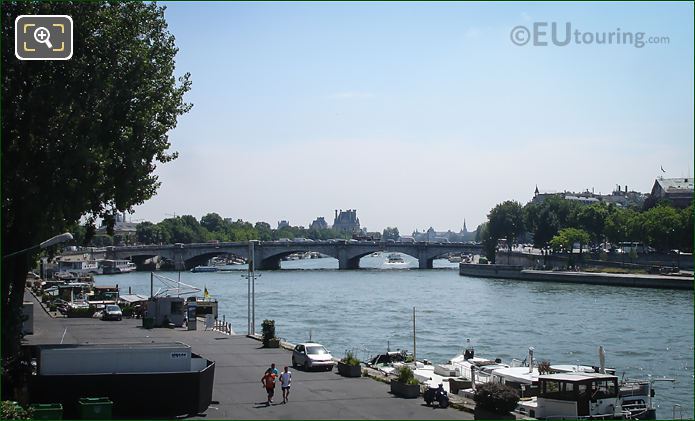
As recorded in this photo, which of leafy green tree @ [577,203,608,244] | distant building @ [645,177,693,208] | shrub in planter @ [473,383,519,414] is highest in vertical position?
distant building @ [645,177,693,208]

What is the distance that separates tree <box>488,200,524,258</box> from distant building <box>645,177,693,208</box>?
28.9 m

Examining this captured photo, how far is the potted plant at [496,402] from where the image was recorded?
939 inches

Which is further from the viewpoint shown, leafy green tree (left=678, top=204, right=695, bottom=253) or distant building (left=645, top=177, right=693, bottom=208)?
distant building (left=645, top=177, right=693, bottom=208)

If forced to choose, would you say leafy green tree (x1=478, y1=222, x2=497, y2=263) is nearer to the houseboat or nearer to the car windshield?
the car windshield

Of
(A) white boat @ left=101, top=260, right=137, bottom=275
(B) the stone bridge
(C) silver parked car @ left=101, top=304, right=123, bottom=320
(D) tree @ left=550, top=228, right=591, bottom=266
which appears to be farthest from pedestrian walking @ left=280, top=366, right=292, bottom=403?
(A) white boat @ left=101, top=260, right=137, bottom=275

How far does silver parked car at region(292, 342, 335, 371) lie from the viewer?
34.4m

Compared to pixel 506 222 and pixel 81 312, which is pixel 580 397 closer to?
pixel 81 312

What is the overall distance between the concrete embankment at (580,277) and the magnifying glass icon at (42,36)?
282ft


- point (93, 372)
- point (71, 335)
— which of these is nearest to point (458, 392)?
point (93, 372)

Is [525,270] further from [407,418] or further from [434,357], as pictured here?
[407,418]

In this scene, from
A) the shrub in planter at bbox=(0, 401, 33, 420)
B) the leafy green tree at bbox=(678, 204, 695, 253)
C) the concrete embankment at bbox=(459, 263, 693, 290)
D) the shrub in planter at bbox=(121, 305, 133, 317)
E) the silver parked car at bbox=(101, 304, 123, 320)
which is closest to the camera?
the shrub in planter at bbox=(0, 401, 33, 420)

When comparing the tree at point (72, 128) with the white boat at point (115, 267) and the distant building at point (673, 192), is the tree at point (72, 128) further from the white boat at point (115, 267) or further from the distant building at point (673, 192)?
the distant building at point (673, 192)

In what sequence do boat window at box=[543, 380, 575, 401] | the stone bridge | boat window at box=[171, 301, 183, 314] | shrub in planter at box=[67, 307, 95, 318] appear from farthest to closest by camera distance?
the stone bridge, shrub in planter at box=[67, 307, 95, 318], boat window at box=[171, 301, 183, 314], boat window at box=[543, 380, 575, 401]

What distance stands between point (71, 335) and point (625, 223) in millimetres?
115826
